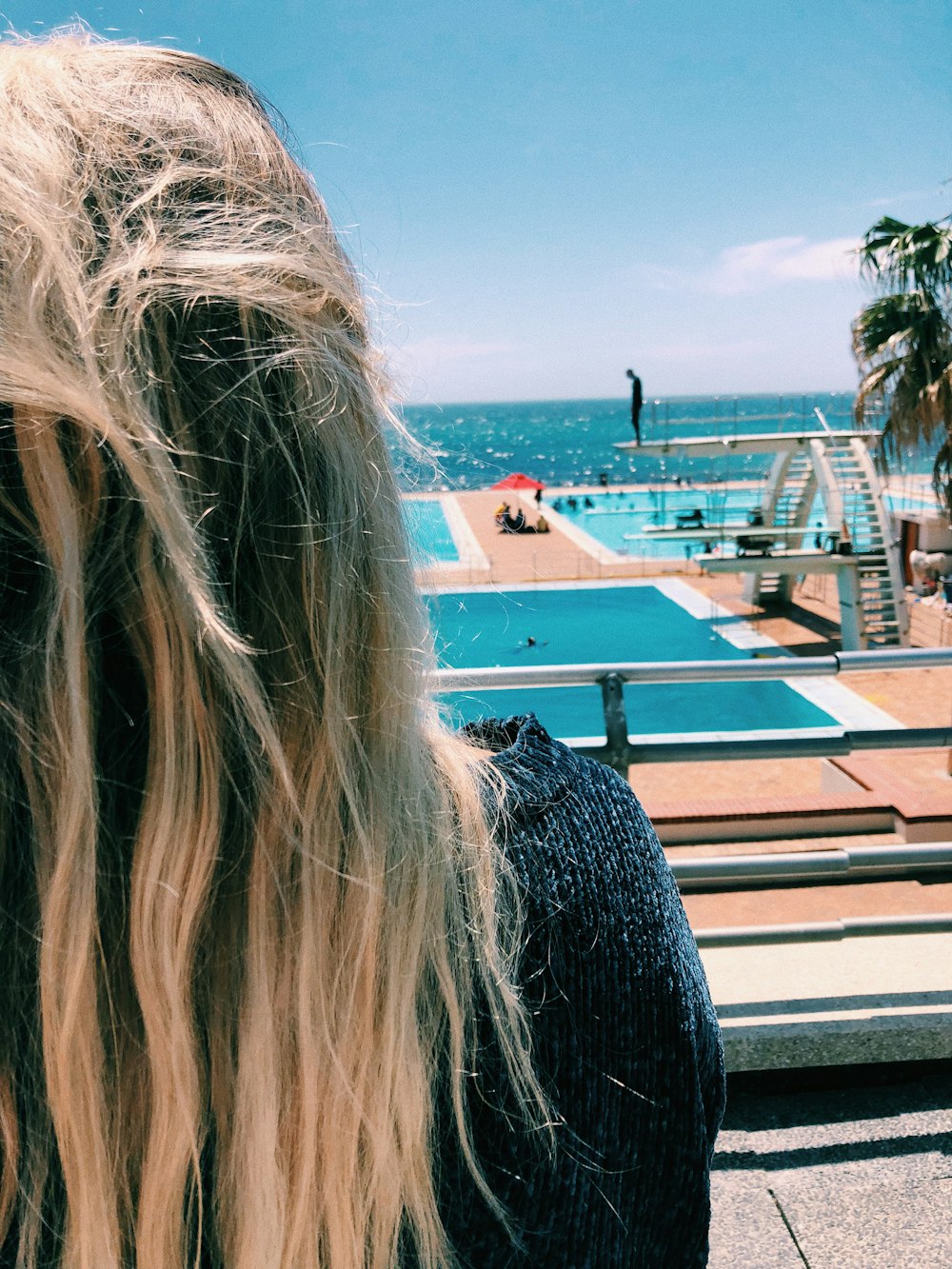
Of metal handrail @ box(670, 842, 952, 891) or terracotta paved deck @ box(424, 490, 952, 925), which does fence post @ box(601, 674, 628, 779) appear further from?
terracotta paved deck @ box(424, 490, 952, 925)

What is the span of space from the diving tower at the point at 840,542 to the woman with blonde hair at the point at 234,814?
1677 centimetres

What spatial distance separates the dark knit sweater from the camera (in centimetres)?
72

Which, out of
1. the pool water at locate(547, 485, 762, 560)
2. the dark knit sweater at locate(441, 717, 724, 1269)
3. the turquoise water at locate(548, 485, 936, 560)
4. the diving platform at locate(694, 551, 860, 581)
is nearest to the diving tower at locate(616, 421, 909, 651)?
the diving platform at locate(694, 551, 860, 581)

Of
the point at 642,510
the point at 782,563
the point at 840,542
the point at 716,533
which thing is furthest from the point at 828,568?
the point at 642,510

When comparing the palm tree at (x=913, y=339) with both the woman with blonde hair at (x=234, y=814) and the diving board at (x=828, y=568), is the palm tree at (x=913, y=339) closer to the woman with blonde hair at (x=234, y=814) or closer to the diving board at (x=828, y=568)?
the diving board at (x=828, y=568)

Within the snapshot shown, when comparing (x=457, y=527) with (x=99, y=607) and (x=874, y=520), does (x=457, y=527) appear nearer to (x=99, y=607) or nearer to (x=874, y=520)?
(x=874, y=520)

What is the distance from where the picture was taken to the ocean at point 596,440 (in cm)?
1334

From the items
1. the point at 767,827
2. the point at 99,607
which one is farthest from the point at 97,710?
the point at 767,827

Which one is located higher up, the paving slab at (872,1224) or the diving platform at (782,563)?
the paving slab at (872,1224)

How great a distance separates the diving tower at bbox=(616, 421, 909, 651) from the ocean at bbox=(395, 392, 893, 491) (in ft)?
1.80

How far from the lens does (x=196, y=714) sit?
23.8 inches

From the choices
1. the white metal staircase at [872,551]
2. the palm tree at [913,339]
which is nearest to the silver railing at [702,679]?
the palm tree at [913,339]

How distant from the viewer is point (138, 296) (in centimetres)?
58

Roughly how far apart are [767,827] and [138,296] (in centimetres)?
417
